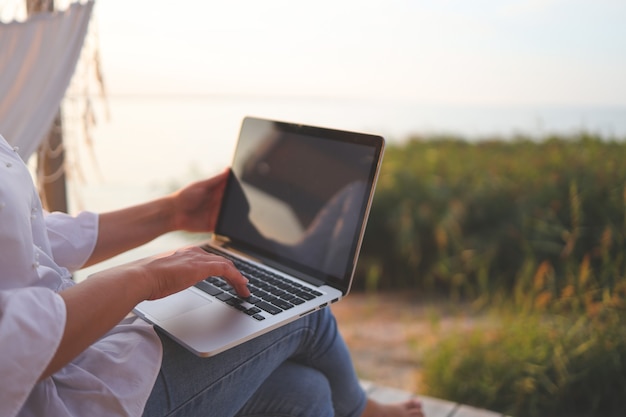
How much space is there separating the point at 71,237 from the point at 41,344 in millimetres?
524

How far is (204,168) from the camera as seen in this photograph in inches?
132

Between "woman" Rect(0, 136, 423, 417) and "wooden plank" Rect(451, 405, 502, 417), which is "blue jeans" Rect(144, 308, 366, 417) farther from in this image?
"wooden plank" Rect(451, 405, 502, 417)

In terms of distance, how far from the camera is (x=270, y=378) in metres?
1.08

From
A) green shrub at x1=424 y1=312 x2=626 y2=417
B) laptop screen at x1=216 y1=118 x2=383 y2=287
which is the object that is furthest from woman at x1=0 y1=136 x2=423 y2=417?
green shrub at x1=424 y1=312 x2=626 y2=417

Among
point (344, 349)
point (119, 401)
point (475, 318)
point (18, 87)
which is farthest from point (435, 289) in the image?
point (119, 401)

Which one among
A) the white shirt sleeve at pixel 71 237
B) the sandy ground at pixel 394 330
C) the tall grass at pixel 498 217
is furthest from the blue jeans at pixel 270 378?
the tall grass at pixel 498 217

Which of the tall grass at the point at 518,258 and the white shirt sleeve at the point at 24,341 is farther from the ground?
the white shirt sleeve at the point at 24,341

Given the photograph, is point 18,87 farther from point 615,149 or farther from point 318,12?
point 615,149

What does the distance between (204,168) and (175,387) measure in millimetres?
2595

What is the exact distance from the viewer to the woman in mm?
653

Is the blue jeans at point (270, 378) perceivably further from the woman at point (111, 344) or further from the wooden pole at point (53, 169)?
the wooden pole at point (53, 169)

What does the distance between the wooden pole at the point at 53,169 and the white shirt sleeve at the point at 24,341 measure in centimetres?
114

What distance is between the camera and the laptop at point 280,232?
0.93m

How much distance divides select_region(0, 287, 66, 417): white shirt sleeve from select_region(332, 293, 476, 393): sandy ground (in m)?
A: 1.59
